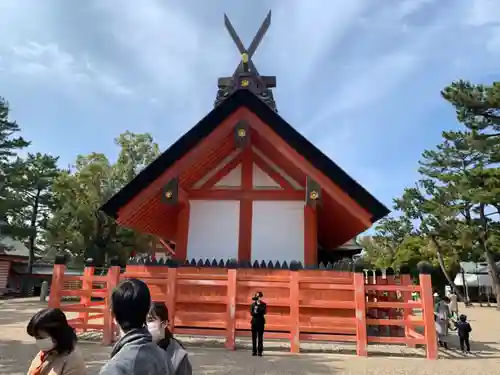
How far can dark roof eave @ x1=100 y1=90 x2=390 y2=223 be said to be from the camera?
28.0ft

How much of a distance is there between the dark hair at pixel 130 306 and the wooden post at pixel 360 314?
645 cm

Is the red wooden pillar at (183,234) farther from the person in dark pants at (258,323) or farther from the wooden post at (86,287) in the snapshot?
the person in dark pants at (258,323)

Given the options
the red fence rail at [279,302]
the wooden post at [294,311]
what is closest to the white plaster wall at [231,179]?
the red fence rail at [279,302]

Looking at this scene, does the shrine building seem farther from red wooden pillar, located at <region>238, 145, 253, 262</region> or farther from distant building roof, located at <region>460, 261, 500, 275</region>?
distant building roof, located at <region>460, 261, 500, 275</region>

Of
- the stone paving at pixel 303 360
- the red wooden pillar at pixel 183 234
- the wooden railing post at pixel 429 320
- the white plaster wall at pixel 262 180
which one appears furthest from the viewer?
the white plaster wall at pixel 262 180

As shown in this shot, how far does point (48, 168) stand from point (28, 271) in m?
10.0

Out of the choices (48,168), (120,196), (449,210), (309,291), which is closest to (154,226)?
(120,196)

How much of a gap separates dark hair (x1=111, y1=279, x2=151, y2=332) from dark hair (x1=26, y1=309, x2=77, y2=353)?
0.76 meters

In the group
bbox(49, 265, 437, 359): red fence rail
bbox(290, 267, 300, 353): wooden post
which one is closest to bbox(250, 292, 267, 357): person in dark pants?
bbox(49, 265, 437, 359): red fence rail

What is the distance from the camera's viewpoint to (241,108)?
9.34m

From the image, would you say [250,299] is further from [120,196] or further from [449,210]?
[449,210]

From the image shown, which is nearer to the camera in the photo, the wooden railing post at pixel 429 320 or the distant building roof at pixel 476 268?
the wooden railing post at pixel 429 320

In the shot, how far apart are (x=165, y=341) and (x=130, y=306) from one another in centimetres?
83

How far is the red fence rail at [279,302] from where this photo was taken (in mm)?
7453
